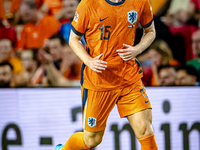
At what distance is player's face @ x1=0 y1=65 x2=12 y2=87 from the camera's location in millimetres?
4004

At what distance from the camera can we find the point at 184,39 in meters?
4.27

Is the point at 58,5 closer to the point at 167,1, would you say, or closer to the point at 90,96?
the point at 167,1

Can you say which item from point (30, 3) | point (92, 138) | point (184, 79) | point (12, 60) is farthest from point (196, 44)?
point (12, 60)

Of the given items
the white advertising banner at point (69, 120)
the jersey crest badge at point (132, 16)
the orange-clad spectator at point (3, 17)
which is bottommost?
the white advertising banner at point (69, 120)

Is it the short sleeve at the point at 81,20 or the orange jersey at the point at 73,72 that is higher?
the short sleeve at the point at 81,20

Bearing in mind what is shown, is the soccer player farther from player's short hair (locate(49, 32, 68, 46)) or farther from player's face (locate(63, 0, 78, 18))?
player's face (locate(63, 0, 78, 18))

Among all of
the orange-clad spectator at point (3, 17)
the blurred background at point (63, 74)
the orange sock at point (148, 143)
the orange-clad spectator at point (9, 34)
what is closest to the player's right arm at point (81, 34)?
the orange sock at point (148, 143)

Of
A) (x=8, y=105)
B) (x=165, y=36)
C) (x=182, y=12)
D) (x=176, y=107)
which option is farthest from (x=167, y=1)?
(x=8, y=105)

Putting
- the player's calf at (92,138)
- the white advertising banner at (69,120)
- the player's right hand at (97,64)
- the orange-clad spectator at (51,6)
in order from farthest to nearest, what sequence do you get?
the orange-clad spectator at (51,6) < the white advertising banner at (69,120) < the player's calf at (92,138) < the player's right hand at (97,64)

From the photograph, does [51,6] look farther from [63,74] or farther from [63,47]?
[63,74]

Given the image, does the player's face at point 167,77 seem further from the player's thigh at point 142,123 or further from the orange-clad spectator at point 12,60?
the orange-clad spectator at point 12,60

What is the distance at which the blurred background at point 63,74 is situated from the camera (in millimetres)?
3883

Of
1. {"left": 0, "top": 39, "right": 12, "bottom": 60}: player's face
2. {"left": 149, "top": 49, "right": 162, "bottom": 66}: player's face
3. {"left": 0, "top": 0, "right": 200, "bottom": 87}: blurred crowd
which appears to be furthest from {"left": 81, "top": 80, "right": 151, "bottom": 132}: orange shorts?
{"left": 0, "top": 39, "right": 12, "bottom": 60}: player's face

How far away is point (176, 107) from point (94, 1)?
2.36 m
